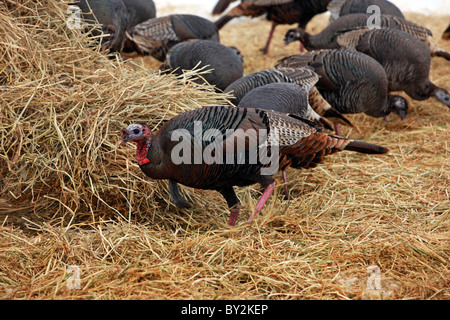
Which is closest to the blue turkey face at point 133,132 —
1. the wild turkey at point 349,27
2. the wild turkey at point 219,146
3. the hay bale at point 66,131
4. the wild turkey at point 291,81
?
the wild turkey at point 219,146

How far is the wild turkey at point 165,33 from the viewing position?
6555 millimetres

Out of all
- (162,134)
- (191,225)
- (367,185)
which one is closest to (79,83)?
(162,134)

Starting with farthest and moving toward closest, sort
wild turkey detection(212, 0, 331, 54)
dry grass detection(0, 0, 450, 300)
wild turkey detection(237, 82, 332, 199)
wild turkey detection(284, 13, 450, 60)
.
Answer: wild turkey detection(212, 0, 331, 54)
wild turkey detection(284, 13, 450, 60)
wild turkey detection(237, 82, 332, 199)
dry grass detection(0, 0, 450, 300)

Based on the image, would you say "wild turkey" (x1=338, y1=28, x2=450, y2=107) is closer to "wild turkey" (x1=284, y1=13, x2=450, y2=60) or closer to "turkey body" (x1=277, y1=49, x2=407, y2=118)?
"wild turkey" (x1=284, y1=13, x2=450, y2=60)

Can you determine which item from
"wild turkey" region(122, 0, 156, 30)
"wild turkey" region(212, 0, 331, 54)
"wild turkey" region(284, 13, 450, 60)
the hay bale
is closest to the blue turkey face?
the hay bale

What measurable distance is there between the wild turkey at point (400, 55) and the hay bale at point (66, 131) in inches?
111

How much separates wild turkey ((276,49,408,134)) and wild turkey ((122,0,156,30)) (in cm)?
245

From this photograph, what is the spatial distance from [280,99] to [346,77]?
4.67ft

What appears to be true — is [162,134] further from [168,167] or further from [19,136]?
[19,136]

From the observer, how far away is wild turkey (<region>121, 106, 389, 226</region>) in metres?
3.13

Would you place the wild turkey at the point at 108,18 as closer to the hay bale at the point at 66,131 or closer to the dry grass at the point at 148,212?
the dry grass at the point at 148,212

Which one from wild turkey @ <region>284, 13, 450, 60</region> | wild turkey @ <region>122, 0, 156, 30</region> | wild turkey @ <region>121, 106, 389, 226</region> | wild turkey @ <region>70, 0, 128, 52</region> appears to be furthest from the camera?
wild turkey @ <region>122, 0, 156, 30</region>

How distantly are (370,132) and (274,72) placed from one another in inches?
56.3

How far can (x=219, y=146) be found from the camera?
313 centimetres
